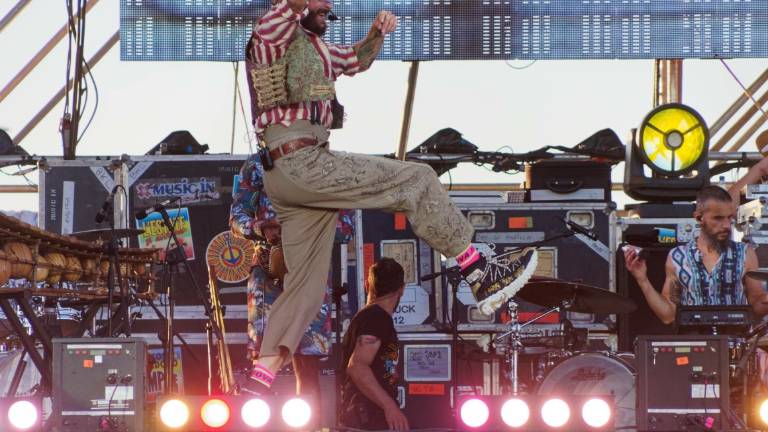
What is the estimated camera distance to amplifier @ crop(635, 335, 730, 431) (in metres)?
4.52

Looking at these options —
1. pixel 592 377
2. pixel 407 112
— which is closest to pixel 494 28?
pixel 407 112

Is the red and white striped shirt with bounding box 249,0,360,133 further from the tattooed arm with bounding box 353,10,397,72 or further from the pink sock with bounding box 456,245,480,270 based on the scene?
the pink sock with bounding box 456,245,480,270

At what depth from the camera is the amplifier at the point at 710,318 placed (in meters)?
4.97

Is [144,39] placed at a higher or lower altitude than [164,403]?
higher

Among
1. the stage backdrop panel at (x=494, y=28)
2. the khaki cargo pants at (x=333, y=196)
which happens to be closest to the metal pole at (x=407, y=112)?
the stage backdrop panel at (x=494, y=28)

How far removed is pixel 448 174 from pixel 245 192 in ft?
8.07

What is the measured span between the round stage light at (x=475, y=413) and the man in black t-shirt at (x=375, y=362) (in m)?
0.96

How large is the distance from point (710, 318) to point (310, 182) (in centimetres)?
177

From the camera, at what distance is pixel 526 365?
7004mm

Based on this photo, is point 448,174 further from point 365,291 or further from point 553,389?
point 553,389

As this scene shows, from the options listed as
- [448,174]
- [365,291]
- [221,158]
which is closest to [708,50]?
[448,174]

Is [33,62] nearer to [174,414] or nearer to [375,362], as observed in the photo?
[375,362]

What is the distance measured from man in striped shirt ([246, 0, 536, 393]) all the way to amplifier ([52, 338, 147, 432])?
0.47 meters

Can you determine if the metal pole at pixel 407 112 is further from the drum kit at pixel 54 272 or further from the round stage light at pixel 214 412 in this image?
the round stage light at pixel 214 412
